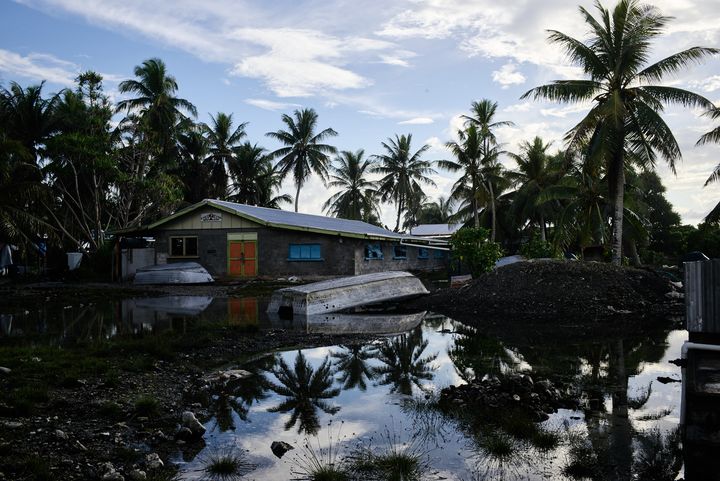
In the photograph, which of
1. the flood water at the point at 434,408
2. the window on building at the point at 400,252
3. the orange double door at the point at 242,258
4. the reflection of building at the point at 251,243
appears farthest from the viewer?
the window on building at the point at 400,252

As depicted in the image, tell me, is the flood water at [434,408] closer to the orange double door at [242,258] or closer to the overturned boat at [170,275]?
the overturned boat at [170,275]

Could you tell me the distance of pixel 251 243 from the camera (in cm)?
2742

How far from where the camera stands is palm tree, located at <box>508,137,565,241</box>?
122 feet

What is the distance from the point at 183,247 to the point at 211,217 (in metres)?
2.17

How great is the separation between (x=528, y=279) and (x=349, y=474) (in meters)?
12.8

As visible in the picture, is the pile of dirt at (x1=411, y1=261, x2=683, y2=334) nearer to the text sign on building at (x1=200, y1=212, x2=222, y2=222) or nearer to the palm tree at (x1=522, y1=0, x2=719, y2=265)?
the palm tree at (x1=522, y1=0, x2=719, y2=265)

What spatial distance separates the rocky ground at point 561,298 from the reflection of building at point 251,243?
33.2 ft

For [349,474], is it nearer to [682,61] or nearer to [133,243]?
[682,61]

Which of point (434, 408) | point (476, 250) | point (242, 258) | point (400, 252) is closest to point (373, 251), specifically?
point (400, 252)

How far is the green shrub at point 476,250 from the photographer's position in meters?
21.6

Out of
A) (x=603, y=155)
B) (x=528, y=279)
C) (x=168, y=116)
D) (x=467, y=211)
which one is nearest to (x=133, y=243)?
(x=168, y=116)

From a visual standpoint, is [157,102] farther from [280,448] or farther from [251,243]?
[280,448]

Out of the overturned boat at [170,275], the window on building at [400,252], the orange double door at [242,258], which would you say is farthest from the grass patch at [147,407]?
the window on building at [400,252]

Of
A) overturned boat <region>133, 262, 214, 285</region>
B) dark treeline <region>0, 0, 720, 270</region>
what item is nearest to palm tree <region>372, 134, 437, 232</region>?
dark treeline <region>0, 0, 720, 270</region>
